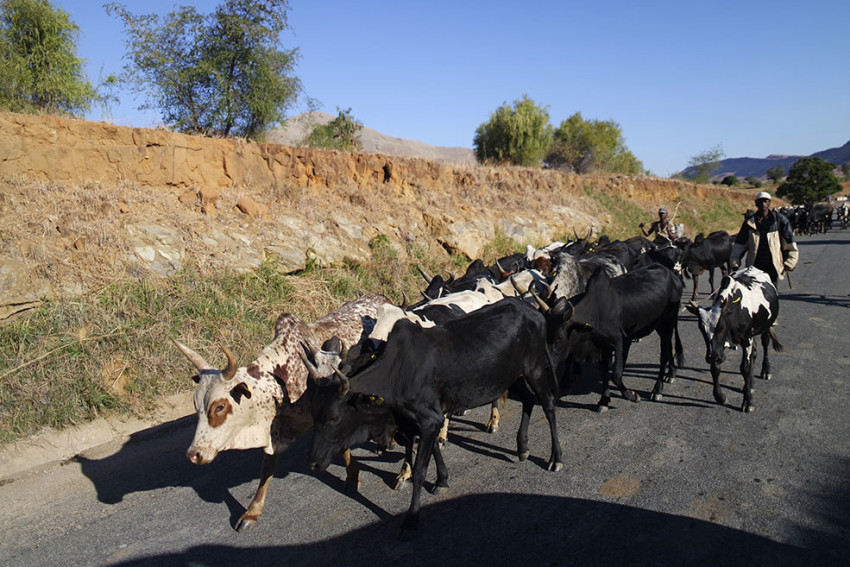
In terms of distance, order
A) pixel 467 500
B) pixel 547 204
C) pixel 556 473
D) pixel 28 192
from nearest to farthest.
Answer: pixel 467 500 → pixel 556 473 → pixel 28 192 → pixel 547 204

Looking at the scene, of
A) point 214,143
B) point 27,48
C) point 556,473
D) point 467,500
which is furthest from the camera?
point 27,48

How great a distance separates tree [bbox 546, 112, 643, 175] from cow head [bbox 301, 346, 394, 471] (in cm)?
3578

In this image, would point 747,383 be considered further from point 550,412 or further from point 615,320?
point 550,412

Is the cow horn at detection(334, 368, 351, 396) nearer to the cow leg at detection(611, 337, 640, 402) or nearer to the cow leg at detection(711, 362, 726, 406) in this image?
the cow leg at detection(611, 337, 640, 402)

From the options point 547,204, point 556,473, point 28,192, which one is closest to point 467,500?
point 556,473

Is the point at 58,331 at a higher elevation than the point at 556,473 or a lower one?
higher

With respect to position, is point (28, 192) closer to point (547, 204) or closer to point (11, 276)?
point (11, 276)

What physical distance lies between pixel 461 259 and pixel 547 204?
8714 mm

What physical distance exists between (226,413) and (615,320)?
466cm

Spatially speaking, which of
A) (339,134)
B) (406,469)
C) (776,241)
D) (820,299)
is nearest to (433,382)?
(406,469)

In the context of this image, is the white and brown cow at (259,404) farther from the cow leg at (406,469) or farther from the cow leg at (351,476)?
the cow leg at (406,469)

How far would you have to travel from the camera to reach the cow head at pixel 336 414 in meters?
4.50

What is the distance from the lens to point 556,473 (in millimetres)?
5367

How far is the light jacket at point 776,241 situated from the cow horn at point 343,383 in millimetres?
7597
